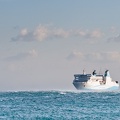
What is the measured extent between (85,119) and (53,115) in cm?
668

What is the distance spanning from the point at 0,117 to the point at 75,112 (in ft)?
47.8

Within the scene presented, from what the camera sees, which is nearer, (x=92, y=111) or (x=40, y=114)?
(x=40, y=114)

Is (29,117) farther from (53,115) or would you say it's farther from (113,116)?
(113,116)

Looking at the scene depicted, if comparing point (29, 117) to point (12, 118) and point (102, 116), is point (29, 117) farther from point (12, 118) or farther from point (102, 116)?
point (102, 116)

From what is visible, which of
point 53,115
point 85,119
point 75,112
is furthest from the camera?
point 75,112

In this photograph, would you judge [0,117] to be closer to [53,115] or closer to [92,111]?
[53,115]

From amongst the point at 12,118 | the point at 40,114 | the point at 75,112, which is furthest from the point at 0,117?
the point at 75,112

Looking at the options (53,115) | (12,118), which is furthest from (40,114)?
(12,118)

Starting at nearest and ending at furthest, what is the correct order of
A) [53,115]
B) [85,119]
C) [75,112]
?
[85,119]
[53,115]
[75,112]

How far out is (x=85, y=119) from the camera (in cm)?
7262

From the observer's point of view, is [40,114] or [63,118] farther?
[40,114]

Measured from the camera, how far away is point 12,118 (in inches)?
2862

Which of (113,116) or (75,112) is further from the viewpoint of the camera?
(75,112)

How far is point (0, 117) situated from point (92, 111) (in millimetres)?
18193
